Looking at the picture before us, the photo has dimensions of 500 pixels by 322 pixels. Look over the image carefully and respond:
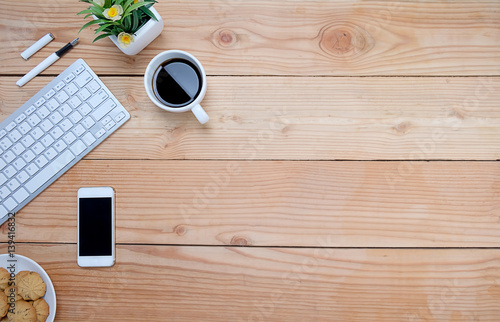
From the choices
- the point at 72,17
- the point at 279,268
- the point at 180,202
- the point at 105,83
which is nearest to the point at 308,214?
the point at 279,268

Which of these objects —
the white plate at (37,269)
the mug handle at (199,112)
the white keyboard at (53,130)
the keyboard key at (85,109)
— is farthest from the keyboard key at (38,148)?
the mug handle at (199,112)

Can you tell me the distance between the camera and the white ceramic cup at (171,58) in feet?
2.33

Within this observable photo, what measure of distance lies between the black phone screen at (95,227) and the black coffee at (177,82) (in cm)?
24

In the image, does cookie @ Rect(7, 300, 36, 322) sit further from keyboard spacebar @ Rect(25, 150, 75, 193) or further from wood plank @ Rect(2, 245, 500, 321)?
keyboard spacebar @ Rect(25, 150, 75, 193)

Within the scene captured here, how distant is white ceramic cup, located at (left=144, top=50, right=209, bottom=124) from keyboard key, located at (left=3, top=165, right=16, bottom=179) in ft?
1.02

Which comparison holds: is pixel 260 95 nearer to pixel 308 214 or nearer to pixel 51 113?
pixel 308 214

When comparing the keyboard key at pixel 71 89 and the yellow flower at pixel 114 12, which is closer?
the yellow flower at pixel 114 12

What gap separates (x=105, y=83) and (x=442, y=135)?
0.70 meters

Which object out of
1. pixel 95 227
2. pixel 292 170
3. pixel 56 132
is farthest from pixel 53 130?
pixel 292 170

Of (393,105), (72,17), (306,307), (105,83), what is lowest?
(306,307)

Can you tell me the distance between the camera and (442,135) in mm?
769

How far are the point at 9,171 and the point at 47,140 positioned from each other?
0.31 ft

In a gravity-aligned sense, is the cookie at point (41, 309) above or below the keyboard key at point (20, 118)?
below

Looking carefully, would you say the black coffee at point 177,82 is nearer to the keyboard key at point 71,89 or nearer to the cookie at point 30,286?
the keyboard key at point 71,89
